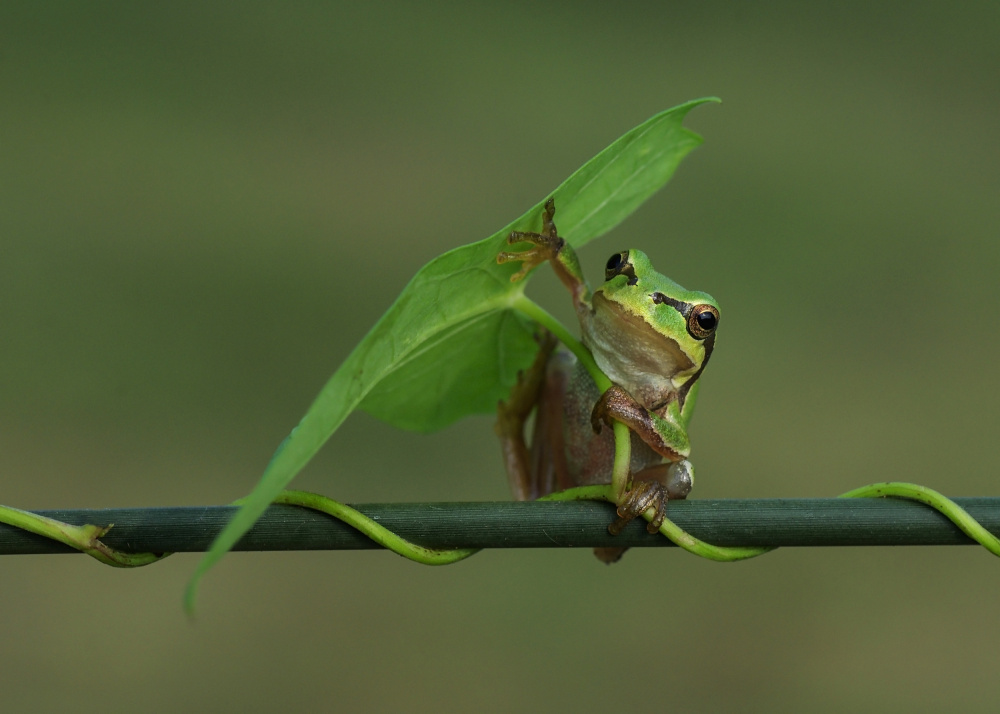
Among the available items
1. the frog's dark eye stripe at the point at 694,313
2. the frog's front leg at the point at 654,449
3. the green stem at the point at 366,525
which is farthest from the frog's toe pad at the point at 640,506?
the frog's dark eye stripe at the point at 694,313

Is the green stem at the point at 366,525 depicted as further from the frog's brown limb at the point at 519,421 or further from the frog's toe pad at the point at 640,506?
the frog's brown limb at the point at 519,421

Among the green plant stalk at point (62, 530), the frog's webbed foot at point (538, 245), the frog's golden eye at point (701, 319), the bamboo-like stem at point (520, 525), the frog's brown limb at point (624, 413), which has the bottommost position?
the bamboo-like stem at point (520, 525)

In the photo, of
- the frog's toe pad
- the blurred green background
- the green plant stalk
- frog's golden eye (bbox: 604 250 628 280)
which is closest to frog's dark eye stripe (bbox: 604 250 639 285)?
frog's golden eye (bbox: 604 250 628 280)

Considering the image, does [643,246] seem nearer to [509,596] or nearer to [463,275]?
[509,596]

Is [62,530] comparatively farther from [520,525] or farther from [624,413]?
[624,413]

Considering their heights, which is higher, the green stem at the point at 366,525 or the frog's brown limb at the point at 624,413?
the frog's brown limb at the point at 624,413

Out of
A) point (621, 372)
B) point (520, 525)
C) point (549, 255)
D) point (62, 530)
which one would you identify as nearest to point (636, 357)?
point (621, 372)
